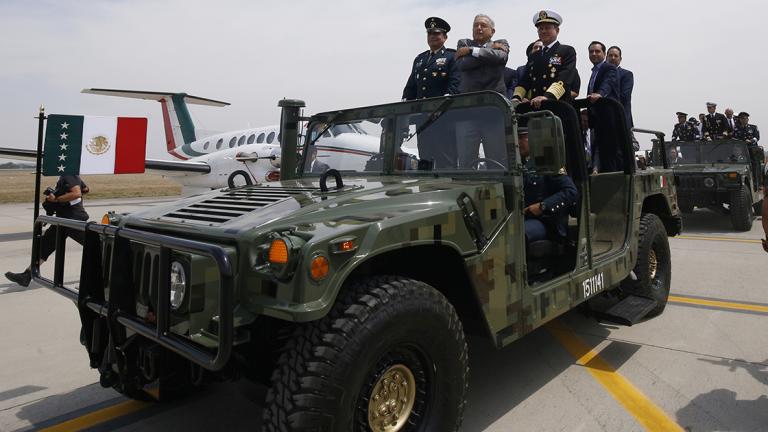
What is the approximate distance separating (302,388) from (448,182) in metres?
1.54

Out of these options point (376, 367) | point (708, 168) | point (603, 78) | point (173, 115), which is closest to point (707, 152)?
point (708, 168)

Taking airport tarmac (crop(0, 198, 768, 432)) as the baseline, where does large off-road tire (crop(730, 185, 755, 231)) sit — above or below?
above

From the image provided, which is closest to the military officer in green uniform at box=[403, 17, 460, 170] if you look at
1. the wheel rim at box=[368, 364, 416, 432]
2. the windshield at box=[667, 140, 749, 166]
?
the wheel rim at box=[368, 364, 416, 432]

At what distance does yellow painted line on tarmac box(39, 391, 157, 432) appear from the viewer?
3.09 metres

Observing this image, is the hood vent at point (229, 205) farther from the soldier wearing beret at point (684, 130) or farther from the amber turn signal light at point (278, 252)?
the soldier wearing beret at point (684, 130)

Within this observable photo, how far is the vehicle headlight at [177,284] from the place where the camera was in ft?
7.59

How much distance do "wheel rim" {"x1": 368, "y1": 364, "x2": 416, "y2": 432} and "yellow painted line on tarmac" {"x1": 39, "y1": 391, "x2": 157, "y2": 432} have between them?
67.8 inches

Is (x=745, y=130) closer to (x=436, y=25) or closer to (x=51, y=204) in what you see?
(x=436, y=25)

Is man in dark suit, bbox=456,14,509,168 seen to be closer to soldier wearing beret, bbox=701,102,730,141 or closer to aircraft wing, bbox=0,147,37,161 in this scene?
soldier wearing beret, bbox=701,102,730,141

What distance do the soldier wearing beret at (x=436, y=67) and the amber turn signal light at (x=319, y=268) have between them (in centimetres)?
328

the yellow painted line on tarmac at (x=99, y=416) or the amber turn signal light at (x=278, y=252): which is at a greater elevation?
the amber turn signal light at (x=278, y=252)

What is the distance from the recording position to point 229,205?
2873 millimetres

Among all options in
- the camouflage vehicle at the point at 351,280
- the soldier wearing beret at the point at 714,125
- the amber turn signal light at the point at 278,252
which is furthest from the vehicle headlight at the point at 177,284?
the soldier wearing beret at the point at 714,125

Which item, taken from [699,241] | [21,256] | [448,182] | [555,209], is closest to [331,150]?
[448,182]
